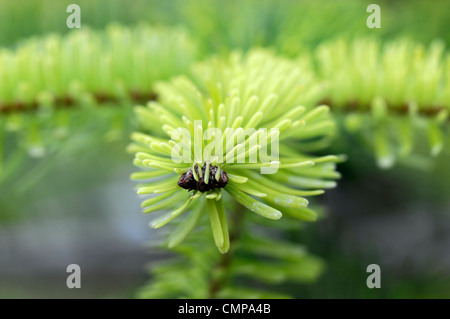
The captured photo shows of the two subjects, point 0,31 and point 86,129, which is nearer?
point 86,129

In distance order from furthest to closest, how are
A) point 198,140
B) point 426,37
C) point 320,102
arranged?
point 426,37, point 320,102, point 198,140

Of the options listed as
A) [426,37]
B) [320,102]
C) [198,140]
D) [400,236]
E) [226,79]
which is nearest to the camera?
[198,140]

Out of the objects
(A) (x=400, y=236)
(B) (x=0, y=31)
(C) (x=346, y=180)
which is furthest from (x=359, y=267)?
(B) (x=0, y=31)

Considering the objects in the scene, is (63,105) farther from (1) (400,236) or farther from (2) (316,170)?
(1) (400,236)
